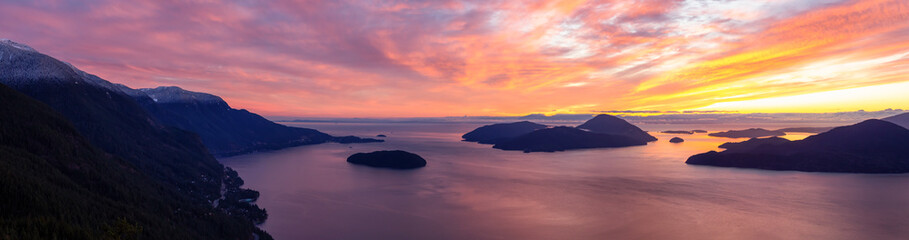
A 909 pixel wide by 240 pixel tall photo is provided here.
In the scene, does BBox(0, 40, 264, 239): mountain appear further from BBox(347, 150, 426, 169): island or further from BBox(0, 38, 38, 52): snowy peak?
BBox(347, 150, 426, 169): island

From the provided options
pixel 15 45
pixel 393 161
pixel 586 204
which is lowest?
pixel 586 204

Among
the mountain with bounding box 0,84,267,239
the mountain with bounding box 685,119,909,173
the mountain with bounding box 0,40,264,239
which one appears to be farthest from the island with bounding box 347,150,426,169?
the mountain with bounding box 685,119,909,173

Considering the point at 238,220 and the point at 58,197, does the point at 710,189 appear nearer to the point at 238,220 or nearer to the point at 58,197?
the point at 238,220

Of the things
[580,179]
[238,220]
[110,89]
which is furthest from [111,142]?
[580,179]

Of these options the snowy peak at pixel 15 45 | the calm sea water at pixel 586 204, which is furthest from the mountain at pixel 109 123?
the calm sea water at pixel 586 204

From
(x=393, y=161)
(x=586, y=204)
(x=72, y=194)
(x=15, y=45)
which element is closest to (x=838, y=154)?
(x=586, y=204)

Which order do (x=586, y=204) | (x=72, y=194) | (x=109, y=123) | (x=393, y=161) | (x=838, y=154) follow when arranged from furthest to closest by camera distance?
(x=393, y=161) < (x=838, y=154) < (x=109, y=123) < (x=586, y=204) < (x=72, y=194)

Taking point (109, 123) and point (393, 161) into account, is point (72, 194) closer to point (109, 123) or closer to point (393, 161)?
point (109, 123)
